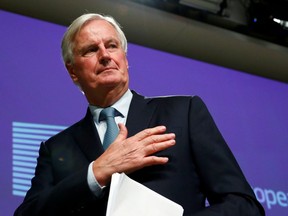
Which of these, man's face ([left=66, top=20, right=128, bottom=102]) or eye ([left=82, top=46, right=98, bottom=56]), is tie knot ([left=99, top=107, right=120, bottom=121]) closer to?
man's face ([left=66, top=20, right=128, bottom=102])

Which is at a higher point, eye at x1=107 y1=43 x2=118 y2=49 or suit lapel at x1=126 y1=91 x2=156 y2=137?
eye at x1=107 y1=43 x2=118 y2=49

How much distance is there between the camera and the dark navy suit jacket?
119cm

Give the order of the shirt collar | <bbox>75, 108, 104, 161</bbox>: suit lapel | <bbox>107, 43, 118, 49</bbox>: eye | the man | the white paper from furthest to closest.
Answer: <bbox>107, 43, 118, 49</bbox>: eye < the shirt collar < <bbox>75, 108, 104, 161</bbox>: suit lapel < the man < the white paper

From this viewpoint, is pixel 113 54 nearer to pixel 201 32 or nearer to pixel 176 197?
pixel 176 197

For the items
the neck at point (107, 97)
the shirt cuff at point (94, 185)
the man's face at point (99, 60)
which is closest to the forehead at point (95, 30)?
the man's face at point (99, 60)

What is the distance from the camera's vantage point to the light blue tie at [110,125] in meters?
1.35

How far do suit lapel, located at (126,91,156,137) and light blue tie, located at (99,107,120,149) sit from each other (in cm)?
4

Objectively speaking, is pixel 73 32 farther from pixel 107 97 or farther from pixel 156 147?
pixel 156 147

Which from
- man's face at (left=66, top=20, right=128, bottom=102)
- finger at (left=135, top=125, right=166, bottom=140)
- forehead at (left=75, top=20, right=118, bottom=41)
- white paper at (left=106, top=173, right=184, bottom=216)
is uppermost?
forehead at (left=75, top=20, right=118, bottom=41)

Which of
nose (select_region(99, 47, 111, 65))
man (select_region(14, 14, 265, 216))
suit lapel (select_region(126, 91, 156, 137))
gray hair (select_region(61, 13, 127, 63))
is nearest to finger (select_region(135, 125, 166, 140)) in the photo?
man (select_region(14, 14, 265, 216))

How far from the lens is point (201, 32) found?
367cm

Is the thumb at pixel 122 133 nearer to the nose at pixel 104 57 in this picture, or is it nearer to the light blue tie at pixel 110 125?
the light blue tie at pixel 110 125

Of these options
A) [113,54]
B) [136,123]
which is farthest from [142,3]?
[136,123]

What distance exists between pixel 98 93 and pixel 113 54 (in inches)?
4.8
